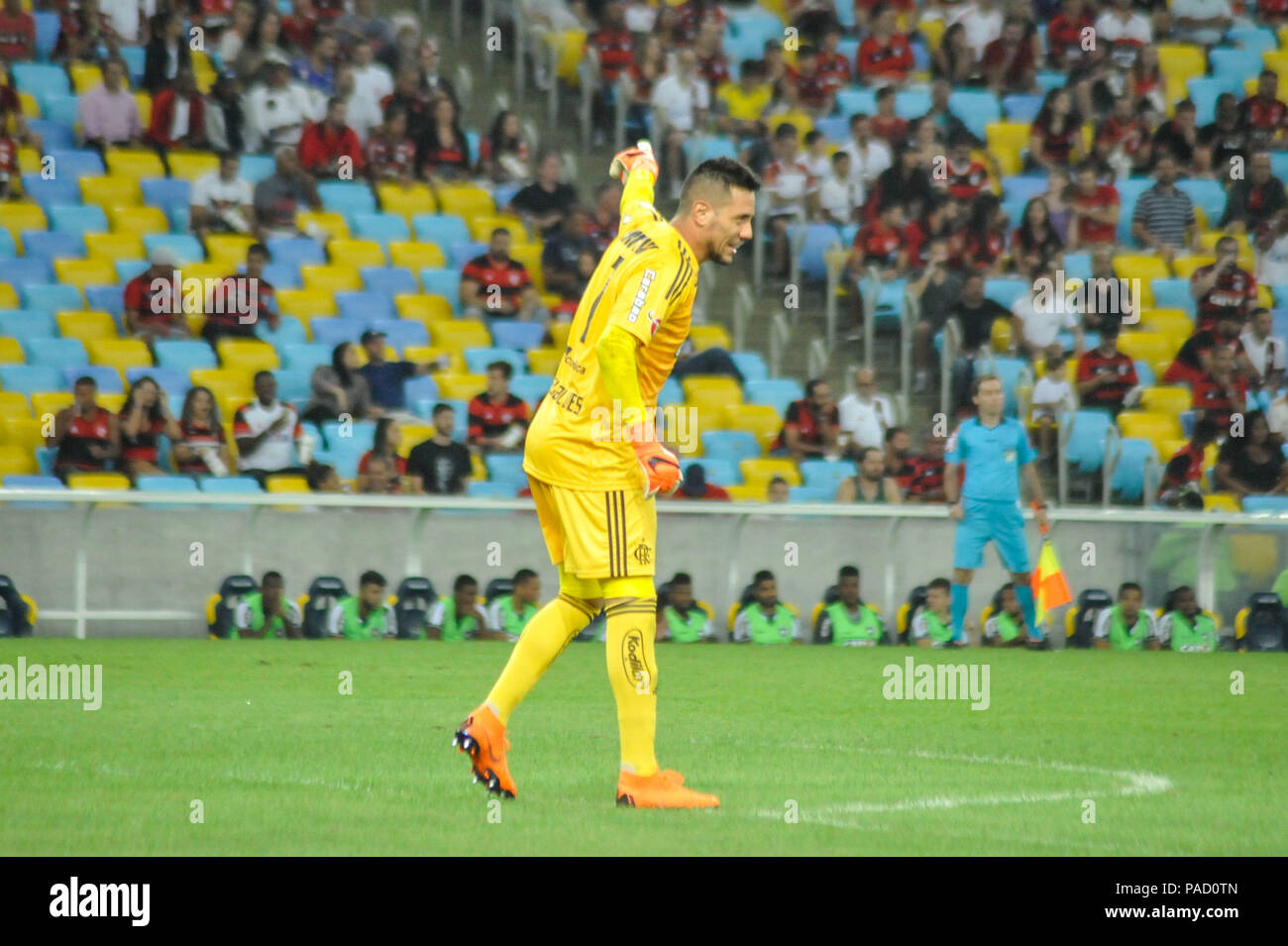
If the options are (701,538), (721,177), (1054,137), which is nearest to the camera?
(721,177)

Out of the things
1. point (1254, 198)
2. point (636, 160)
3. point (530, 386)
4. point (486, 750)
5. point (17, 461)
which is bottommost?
point (486, 750)

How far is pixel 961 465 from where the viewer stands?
1454cm

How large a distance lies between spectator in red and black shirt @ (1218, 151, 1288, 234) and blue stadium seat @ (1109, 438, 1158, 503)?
4.21m

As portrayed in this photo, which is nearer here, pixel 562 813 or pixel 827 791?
pixel 562 813

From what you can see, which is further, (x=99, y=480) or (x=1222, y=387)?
(x=1222, y=387)

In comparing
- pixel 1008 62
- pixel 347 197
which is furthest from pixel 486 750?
pixel 1008 62

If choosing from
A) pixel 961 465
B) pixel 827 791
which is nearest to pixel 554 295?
pixel 961 465

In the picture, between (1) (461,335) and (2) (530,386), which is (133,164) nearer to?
(1) (461,335)

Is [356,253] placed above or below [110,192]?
below

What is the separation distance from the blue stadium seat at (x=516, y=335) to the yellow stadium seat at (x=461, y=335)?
0.09 meters

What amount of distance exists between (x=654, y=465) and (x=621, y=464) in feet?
1.16

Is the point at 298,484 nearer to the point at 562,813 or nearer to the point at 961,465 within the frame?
the point at 961,465

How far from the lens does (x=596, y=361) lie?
251 inches

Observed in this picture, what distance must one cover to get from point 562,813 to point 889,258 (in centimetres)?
1209
